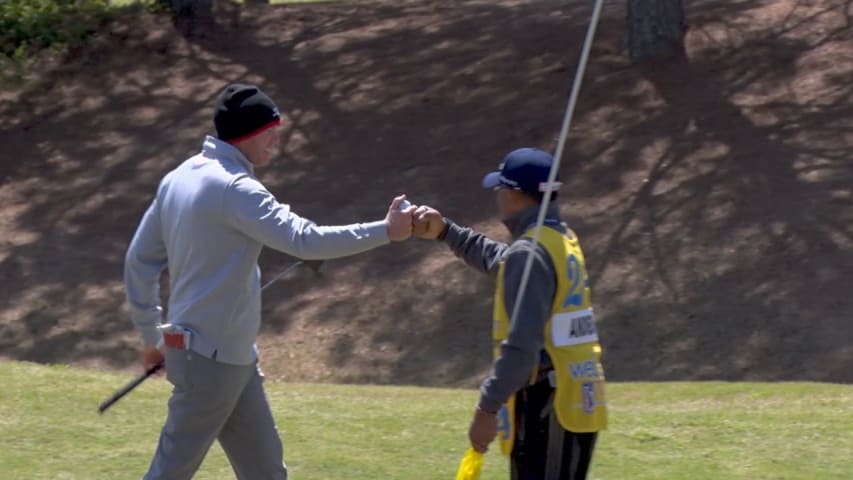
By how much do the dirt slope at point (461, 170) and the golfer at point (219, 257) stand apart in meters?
7.15

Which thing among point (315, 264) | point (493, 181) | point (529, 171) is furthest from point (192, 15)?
point (529, 171)

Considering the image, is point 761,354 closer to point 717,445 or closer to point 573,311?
point 717,445

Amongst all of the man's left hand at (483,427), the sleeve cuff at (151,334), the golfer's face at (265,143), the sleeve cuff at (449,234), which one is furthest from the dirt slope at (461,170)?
the man's left hand at (483,427)

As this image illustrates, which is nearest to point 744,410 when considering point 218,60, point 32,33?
point 218,60

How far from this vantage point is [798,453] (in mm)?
7516

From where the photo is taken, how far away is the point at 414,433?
8234 mm

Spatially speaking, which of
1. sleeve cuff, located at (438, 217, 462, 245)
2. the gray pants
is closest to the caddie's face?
sleeve cuff, located at (438, 217, 462, 245)

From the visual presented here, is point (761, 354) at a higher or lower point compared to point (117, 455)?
lower

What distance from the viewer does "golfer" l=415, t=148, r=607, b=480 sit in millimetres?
4480

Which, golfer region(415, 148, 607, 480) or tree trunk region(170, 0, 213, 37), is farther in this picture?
tree trunk region(170, 0, 213, 37)

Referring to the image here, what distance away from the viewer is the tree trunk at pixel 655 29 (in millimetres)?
16891

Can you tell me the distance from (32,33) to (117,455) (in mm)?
13555

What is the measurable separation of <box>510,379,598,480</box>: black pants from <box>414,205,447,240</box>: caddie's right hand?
859 mm

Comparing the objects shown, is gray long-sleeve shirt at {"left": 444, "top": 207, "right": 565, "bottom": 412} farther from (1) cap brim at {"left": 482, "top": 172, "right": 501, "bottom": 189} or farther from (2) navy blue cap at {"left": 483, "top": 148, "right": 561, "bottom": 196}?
(1) cap brim at {"left": 482, "top": 172, "right": 501, "bottom": 189}
